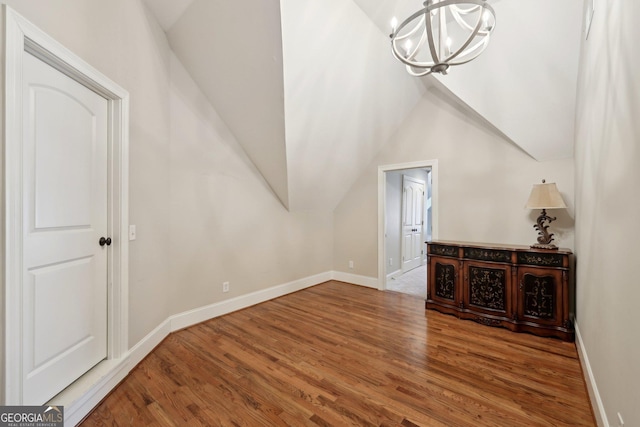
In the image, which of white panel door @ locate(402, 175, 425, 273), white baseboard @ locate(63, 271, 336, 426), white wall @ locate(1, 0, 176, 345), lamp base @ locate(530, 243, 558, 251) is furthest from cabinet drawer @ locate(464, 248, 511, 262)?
white wall @ locate(1, 0, 176, 345)

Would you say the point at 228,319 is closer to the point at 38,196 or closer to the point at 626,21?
the point at 38,196

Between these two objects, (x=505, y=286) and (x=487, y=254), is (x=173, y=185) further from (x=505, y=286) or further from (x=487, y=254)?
(x=505, y=286)

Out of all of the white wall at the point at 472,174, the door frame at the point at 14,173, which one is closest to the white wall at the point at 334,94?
the white wall at the point at 472,174

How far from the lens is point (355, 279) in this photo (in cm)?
446

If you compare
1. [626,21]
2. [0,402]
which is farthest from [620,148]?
[0,402]

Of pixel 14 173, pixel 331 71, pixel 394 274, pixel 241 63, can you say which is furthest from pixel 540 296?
pixel 14 173

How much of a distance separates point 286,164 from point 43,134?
1986 mm

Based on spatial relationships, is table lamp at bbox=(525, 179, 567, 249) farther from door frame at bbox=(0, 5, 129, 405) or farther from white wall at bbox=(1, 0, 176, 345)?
door frame at bbox=(0, 5, 129, 405)

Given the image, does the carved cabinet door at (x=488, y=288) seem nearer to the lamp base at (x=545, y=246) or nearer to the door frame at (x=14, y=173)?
the lamp base at (x=545, y=246)

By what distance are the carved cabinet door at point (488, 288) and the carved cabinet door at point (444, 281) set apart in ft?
0.30

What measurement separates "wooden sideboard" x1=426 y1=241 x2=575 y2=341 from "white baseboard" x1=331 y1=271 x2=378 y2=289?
3.58 ft

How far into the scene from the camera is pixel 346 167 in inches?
158

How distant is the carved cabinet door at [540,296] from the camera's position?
249 centimetres

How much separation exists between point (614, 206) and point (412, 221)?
4194 mm
